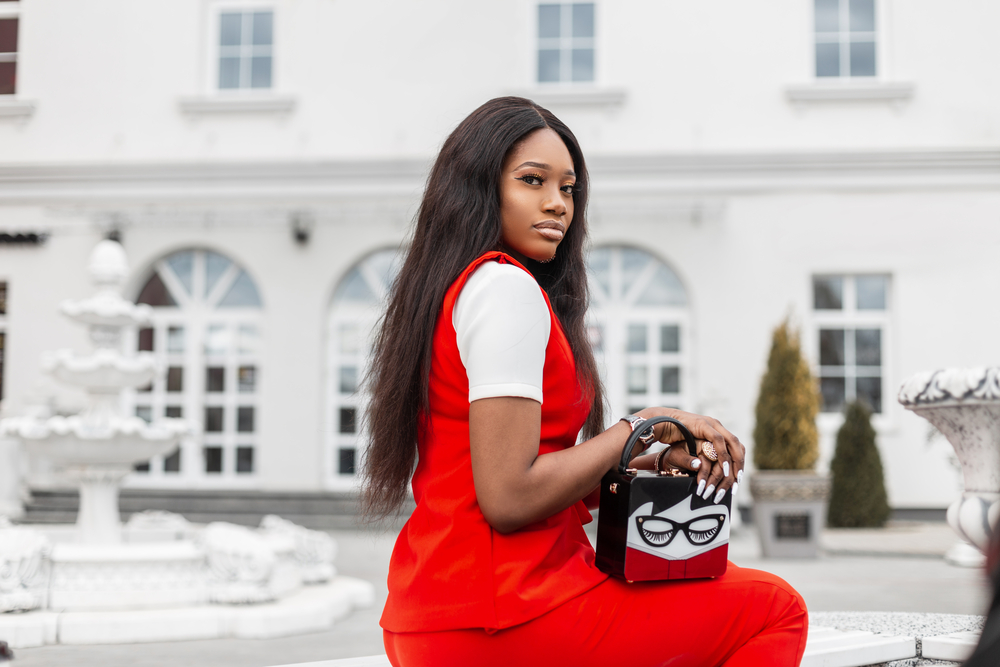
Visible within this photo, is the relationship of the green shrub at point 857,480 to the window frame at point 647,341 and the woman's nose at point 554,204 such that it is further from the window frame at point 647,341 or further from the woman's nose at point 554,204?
the woman's nose at point 554,204

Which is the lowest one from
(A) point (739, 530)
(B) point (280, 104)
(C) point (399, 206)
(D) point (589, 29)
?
(A) point (739, 530)

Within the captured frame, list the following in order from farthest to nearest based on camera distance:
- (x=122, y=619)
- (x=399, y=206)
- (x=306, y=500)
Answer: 1. (x=399, y=206)
2. (x=306, y=500)
3. (x=122, y=619)

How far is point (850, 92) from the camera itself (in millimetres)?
10930

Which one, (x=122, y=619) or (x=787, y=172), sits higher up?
(x=787, y=172)

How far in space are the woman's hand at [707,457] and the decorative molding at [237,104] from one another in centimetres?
1084

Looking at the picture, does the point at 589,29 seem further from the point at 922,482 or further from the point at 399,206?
the point at 922,482

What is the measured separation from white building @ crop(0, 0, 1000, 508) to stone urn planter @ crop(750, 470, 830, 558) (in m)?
2.74

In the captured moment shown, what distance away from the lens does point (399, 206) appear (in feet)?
36.9

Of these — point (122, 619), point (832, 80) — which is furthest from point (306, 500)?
point (832, 80)

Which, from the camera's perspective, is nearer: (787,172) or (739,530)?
(739,530)

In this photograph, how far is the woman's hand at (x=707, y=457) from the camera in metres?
1.32

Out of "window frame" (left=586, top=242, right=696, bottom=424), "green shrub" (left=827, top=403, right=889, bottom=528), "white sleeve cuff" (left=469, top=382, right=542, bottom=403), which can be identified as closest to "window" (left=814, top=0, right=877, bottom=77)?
"window frame" (left=586, top=242, right=696, bottom=424)

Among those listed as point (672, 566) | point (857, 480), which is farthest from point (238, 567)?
point (857, 480)

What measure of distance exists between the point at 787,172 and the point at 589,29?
9.90ft
